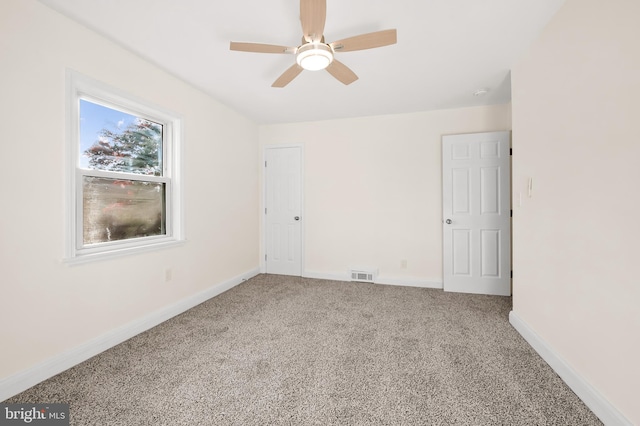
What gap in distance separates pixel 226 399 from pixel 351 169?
10.7 feet

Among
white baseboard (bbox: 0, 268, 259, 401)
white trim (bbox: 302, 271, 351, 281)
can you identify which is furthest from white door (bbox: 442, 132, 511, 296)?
white baseboard (bbox: 0, 268, 259, 401)

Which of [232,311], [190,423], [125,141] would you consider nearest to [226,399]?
[190,423]

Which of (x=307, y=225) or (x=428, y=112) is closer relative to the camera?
(x=428, y=112)

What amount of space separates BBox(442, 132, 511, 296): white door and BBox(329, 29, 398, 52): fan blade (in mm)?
2274

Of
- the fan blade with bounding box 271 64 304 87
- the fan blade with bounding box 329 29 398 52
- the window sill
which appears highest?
the fan blade with bounding box 271 64 304 87

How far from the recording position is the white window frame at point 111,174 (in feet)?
6.27

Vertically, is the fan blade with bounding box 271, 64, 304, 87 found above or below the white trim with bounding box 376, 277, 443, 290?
above

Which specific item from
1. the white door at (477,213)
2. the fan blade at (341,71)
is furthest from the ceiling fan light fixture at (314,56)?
the white door at (477,213)

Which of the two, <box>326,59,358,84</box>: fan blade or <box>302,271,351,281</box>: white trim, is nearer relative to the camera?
<box>326,59,358,84</box>: fan blade

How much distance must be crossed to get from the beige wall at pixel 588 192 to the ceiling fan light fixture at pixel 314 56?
Answer: 1.55 meters

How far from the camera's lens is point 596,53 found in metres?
1.49

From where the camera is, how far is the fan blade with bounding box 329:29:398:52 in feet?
5.51

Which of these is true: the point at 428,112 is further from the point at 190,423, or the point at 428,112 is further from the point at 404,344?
the point at 190,423

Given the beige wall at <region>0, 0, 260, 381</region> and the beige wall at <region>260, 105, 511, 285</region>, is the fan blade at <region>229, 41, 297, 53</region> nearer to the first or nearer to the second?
the beige wall at <region>0, 0, 260, 381</region>
